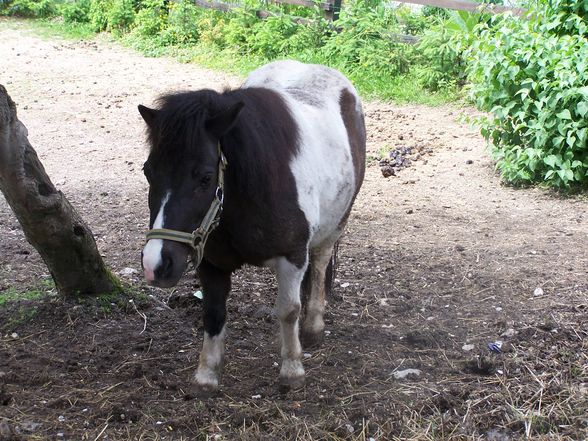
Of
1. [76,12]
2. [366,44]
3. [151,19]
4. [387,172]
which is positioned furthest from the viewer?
[76,12]

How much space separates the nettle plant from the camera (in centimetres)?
659

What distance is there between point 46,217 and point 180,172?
1.39 metres

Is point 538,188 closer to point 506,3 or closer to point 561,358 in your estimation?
point 561,358

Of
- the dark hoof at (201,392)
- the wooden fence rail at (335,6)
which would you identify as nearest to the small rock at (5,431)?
the dark hoof at (201,392)

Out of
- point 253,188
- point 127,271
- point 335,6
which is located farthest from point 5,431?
point 335,6

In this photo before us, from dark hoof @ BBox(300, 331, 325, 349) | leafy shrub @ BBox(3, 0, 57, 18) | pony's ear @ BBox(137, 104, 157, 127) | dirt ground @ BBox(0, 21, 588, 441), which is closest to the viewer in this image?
pony's ear @ BBox(137, 104, 157, 127)

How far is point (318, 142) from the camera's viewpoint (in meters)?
3.84

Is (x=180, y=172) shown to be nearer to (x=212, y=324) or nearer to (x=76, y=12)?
(x=212, y=324)

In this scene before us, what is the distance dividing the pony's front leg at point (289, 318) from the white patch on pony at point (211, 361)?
0.33 meters

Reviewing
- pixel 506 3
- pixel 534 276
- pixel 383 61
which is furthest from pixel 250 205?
pixel 506 3

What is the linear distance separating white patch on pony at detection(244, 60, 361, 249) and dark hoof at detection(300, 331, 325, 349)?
1.81 ft

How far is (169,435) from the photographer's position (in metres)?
3.26

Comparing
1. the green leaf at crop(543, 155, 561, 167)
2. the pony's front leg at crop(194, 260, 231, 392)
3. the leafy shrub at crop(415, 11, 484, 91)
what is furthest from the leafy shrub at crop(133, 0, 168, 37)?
the pony's front leg at crop(194, 260, 231, 392)

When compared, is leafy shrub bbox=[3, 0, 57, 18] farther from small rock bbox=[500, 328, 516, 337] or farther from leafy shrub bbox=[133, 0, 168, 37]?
small rock bbox=[500, 328, 516, 337]
